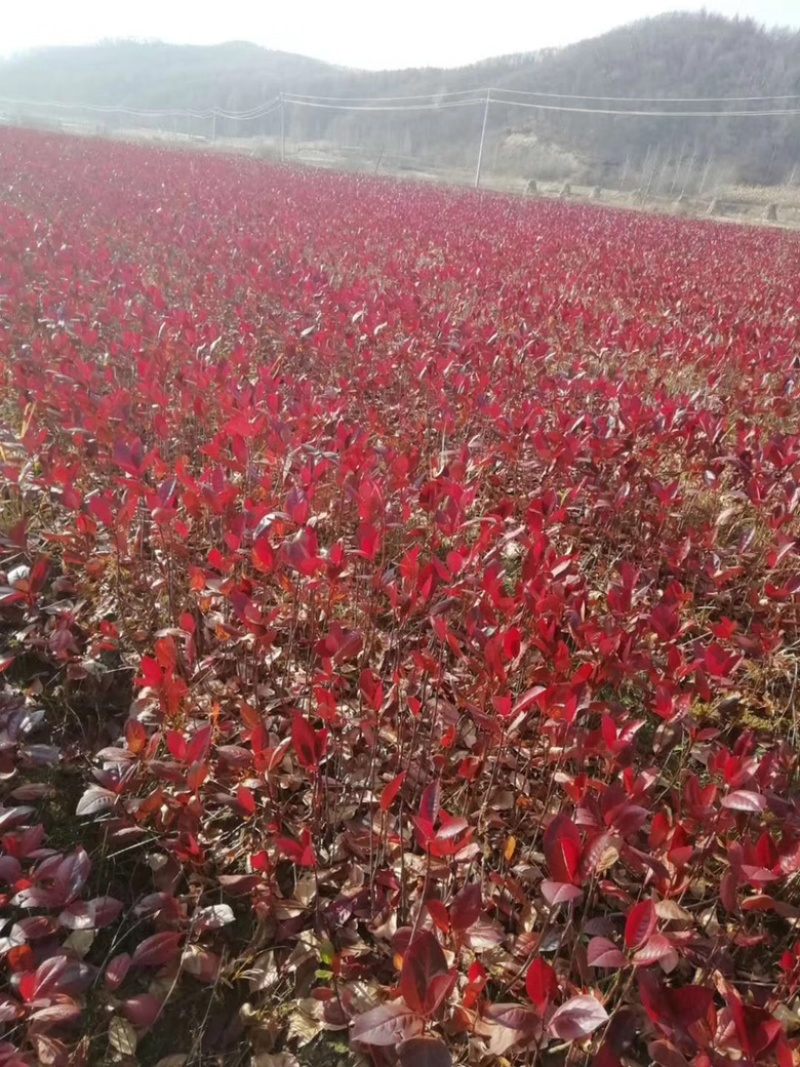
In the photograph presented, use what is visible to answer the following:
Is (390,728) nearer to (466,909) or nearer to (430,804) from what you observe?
(430,804)

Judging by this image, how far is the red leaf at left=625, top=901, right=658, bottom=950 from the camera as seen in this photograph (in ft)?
3.81

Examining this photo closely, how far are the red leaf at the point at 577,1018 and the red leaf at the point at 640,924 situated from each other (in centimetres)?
13

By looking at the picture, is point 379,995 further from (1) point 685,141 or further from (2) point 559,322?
(1) point 685,141

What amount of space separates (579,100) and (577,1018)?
315 ft

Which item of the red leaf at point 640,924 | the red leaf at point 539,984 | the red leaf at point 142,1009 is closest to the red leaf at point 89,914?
the red leaf at point 142,1009

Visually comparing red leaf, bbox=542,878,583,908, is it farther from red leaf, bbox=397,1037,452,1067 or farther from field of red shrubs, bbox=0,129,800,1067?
red leaf, bbox=397,1037,452,1067

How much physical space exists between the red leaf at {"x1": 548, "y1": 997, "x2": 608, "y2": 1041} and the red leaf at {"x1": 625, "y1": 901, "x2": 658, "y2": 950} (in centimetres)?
13

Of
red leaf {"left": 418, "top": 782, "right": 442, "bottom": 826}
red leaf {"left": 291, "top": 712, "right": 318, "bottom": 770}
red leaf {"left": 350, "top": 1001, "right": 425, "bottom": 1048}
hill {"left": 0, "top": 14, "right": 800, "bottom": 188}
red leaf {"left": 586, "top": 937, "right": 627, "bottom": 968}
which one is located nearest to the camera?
red leaf {"left": 350, "top": 1001, "right": 425, "bottom": 1048}

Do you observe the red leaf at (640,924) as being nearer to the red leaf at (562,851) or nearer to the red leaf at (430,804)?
the red leaf at (562,851)

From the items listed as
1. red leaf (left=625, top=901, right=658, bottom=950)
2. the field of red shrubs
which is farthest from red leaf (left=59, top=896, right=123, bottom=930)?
red leaf (left=625, top=901, right=658, bottom=950)

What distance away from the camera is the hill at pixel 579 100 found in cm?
6325

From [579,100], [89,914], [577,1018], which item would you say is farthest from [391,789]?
[579,100]

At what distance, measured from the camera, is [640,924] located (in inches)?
46.1

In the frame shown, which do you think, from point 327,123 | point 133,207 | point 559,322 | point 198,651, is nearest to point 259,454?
point 198,651
